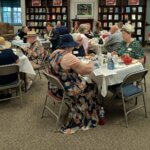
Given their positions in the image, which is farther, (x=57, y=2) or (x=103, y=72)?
(x=57, y=2)

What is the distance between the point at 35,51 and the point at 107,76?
7.90 feet

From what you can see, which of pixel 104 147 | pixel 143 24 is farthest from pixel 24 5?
pixel 104 147

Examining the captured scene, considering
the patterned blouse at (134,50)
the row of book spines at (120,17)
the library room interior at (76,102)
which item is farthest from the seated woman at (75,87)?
the row of book spines at (120,17)

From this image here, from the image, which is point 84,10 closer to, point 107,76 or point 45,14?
point 45,14

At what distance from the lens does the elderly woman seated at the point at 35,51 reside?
5473 millimetres

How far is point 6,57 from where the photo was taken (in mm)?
4281

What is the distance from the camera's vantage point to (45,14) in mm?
11172

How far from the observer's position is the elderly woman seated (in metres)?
5.47

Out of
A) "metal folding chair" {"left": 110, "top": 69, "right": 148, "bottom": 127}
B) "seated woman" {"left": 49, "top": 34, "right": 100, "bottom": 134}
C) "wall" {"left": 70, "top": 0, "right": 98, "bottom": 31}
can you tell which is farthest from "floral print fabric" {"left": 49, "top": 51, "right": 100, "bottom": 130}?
"wall" {"left": 70, "top": 0, "right": 98, "bottom": 31}

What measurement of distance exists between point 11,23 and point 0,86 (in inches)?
310

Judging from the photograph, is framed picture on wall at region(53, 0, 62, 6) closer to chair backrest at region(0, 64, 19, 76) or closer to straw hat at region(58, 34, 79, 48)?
chair backrest at region(0, 64, 19, 76)

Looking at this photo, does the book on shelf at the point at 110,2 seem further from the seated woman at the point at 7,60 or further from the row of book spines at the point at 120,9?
the seated woman at the point at 7,60

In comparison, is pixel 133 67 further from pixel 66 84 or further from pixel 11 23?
pixel 11 23

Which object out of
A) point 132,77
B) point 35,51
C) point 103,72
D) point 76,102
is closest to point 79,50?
point 35,51
